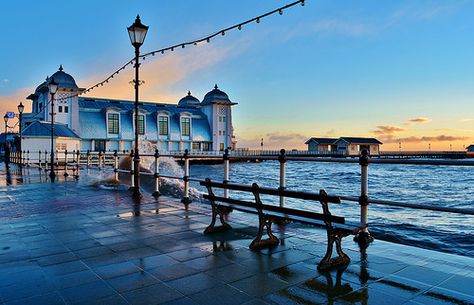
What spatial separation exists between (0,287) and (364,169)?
4.39m

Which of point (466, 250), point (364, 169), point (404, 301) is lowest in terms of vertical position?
point (466, 250)

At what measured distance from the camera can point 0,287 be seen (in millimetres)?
3580

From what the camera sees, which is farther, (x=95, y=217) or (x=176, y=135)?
(x=176, y=135)

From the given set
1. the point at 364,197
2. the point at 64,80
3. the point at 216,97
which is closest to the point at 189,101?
the point at 216,97

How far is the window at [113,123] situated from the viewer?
59.3 meters

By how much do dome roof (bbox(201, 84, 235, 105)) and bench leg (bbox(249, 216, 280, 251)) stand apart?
63136mm

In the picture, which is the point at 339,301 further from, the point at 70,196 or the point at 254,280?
the point at 70,196

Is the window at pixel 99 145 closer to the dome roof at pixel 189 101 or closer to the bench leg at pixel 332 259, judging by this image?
the dome roof at pixel 189 101

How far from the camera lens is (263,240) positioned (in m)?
4.99

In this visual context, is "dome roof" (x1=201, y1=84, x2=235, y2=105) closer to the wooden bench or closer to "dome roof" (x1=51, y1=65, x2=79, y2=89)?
"dome roof" (x1=51, y1=65, x2=79, y2=89)

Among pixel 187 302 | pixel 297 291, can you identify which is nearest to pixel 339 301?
pixel 297 291

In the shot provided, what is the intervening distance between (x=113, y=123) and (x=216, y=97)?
61.1ft

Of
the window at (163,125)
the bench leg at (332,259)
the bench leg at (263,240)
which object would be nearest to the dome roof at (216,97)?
the window at (163,125)

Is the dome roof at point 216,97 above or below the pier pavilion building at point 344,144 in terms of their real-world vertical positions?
above
